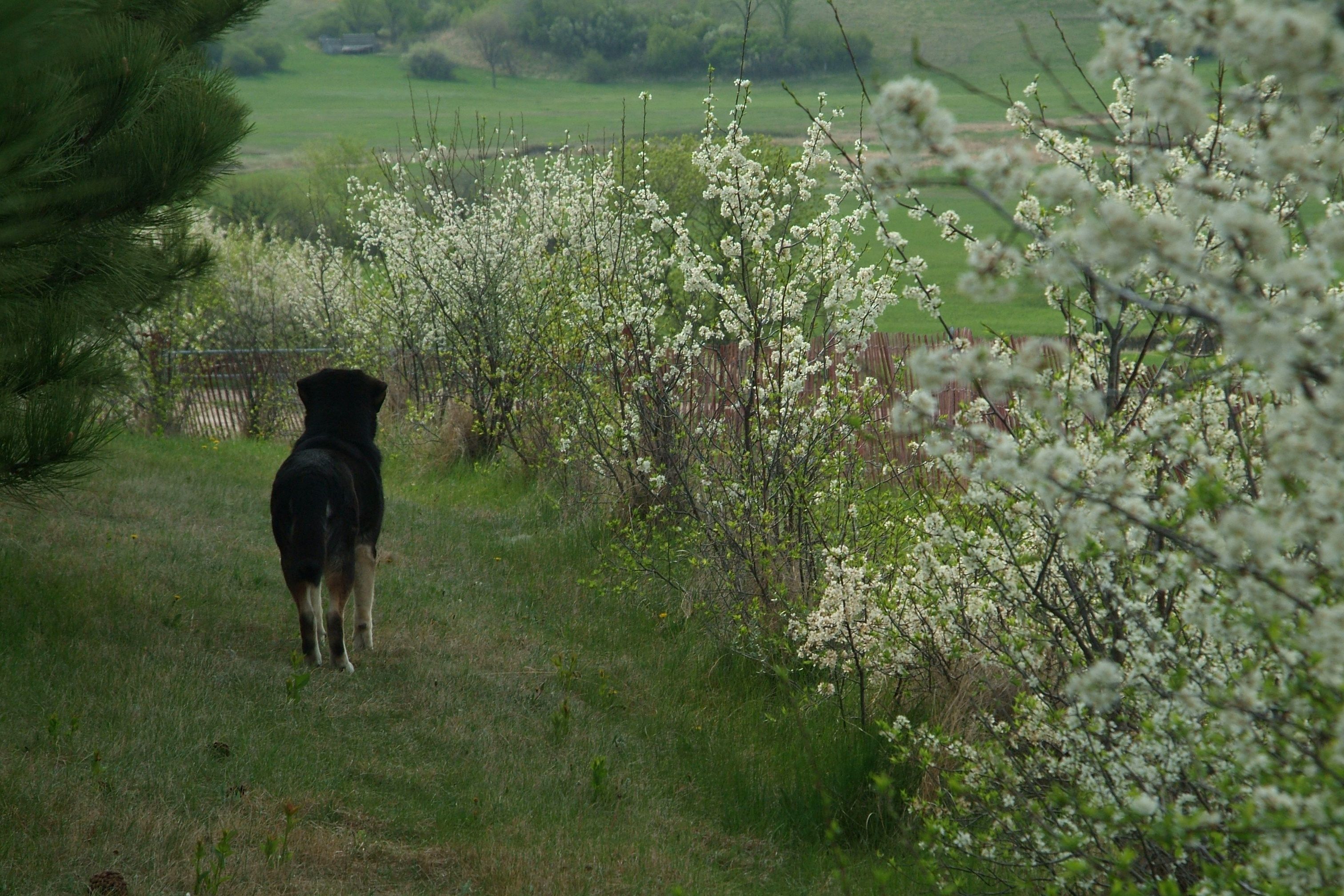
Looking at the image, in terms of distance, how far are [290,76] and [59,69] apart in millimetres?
126213

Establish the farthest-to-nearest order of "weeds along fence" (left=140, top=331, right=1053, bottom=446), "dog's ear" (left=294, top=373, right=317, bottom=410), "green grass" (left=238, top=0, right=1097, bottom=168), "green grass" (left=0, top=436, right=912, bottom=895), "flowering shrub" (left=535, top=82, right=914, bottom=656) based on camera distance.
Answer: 1. "green grass" (left=238, top=0, right=1097, bottom=168)
2. "weeds along fence" (left=140, top=331, right=1053, bottom=446)
3. "dog's ear" (left=294, top=373, right=317, bottom=410)
4. "flowering shrub" (left=535, top=82, right=914, bottom=656)
5. "green grass" (left=0, top=436, right=912, bottom=895)

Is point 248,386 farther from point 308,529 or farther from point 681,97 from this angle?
point 681,97

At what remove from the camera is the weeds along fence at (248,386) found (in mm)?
16688

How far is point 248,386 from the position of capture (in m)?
20.0

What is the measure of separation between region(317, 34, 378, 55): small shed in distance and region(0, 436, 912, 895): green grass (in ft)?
432

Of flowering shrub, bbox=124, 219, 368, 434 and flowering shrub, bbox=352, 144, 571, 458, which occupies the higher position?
flowering shrub, bbox=352, 144, 571, 458

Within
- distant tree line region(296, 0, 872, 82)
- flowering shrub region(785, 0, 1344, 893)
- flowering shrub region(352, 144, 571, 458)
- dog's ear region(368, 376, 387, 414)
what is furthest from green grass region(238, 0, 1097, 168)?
flowering shrub region(785, 0, 1344, 893)

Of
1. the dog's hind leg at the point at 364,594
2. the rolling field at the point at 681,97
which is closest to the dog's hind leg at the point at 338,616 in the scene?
the dog's hind leg at the point at 364,594

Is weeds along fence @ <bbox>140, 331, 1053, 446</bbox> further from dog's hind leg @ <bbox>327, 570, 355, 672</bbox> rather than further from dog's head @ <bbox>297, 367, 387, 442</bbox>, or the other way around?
dog's hind leg @ <bbox>327, 570, 355, 672</bbox>

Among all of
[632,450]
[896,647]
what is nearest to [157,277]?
[632,450]

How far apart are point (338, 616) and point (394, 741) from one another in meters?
1.01

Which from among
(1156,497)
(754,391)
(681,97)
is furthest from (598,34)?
(1156,497)

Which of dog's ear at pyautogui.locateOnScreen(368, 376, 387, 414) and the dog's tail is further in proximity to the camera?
dog's ear at pyautogui.locateOnScreen(368, 376, 387, 414)

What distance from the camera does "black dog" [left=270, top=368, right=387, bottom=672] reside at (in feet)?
19.0
